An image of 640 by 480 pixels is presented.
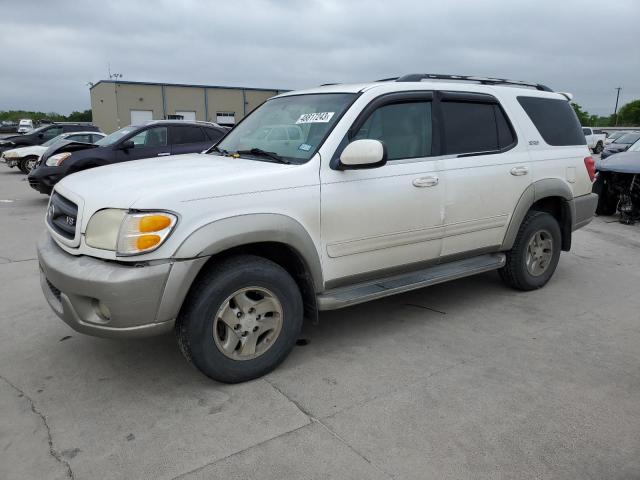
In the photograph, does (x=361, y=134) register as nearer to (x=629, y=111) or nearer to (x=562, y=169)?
(x=562, y=169)

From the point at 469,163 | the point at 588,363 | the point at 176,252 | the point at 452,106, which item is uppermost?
the point at 452,106

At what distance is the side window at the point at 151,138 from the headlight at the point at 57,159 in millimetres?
1263

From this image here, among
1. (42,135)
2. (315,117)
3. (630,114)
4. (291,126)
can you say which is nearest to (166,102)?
(42,135)

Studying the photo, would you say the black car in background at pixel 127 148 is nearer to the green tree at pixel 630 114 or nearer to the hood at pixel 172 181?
the hood at pixel 172 181

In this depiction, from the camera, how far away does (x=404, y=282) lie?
3.89 m

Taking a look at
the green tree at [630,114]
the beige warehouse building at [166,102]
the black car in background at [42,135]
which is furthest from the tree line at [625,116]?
the black car in background at [42,135]

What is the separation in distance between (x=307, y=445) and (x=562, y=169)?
3726 mm

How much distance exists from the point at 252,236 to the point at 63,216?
1.25 metres

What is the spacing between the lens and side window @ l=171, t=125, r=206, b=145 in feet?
33.8

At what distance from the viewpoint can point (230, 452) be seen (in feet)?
8.49

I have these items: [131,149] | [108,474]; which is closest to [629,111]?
Answer: [131,149]

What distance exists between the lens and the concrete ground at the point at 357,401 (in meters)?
2.51

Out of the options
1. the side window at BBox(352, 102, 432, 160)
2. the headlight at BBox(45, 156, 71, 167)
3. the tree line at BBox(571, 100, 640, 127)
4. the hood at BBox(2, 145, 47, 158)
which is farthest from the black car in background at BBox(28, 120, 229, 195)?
the tree line at BBox(571, 100, 640, 127)

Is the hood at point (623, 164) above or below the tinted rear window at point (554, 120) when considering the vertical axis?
below
